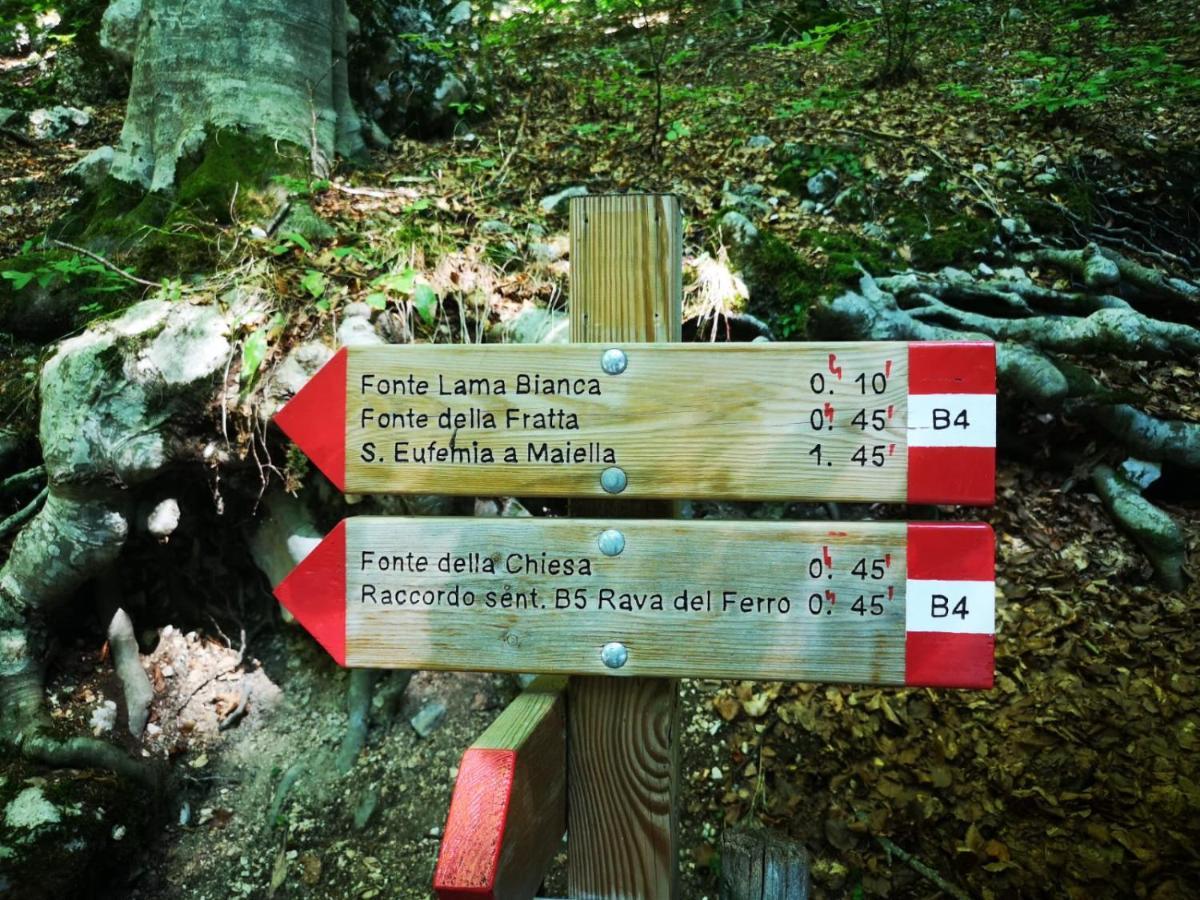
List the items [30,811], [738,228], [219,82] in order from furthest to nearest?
[219,82]
[738,228]
[30,811]

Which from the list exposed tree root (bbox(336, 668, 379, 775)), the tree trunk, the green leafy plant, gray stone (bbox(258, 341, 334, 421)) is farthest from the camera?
the tree trunk

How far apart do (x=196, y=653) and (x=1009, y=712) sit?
3.73 m

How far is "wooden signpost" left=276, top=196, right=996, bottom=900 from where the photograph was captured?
1442mm

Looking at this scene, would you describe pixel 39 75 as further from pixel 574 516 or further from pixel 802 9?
pixel 574 516

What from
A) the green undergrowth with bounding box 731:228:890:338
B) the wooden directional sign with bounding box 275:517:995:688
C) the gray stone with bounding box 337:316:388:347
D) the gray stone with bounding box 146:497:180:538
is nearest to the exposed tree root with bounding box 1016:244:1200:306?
the green undergrowth with bounding box 731:228:890:338

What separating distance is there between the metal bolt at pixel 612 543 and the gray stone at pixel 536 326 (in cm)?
207

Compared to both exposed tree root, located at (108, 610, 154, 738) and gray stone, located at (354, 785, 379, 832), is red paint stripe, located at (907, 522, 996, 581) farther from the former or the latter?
exposed tree root, located at (108, 610, 154, 738)

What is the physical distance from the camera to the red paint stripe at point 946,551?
4.65 feet

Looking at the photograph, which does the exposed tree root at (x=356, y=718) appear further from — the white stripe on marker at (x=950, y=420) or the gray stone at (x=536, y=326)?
the white stripe on marker at (x=950, y=420)

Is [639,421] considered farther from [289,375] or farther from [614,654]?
[289,375]

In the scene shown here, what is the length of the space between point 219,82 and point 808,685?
15.1ft

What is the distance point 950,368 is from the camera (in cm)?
143

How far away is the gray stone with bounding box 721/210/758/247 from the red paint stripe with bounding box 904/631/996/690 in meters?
2.97

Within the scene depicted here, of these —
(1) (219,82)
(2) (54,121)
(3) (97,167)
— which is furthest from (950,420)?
(2) (54,121)
